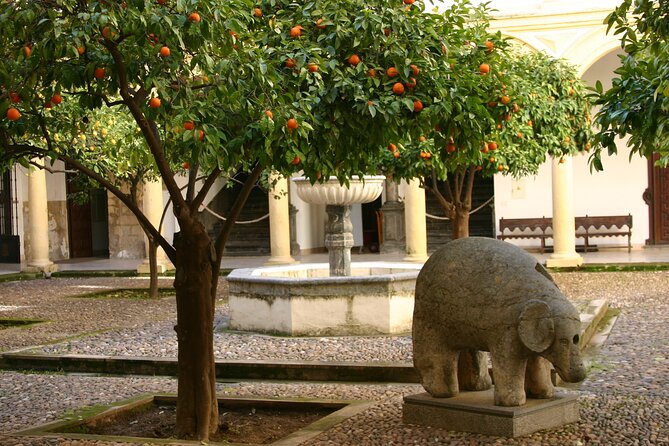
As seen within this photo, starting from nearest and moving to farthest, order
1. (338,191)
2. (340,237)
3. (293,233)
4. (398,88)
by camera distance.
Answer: (398,88)
(338,191)
(340,237)
(293,233)

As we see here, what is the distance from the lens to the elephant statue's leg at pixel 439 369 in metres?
5.50

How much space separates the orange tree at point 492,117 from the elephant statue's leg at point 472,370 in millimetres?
1277

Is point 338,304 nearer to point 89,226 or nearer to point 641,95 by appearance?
point 641,95

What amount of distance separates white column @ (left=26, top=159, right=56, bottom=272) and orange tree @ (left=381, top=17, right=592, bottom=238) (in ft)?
35.1

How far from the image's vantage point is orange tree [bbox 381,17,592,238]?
6012 mm

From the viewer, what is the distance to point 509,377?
17.0ft

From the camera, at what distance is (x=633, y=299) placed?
1266 centimetres

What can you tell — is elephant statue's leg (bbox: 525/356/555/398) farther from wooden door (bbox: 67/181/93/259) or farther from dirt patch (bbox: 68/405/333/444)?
wooden door (bbox: 67/181/93/259)

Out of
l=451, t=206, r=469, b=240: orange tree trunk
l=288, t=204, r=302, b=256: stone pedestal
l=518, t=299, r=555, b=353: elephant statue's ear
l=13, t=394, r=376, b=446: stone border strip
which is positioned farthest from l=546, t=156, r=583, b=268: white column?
l=518, t=299, r=555, b=353: elephant statue's ear

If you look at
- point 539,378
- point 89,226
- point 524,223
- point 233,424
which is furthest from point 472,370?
point 89,226

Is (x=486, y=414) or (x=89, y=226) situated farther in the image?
(x=89, y=226)

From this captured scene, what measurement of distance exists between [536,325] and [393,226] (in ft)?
54.6

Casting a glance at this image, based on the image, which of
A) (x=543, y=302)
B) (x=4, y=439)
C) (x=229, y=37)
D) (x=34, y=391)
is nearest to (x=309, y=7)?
(x=229, y=37)

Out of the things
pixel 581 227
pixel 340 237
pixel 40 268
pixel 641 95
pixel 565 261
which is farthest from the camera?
pixel 581 227
